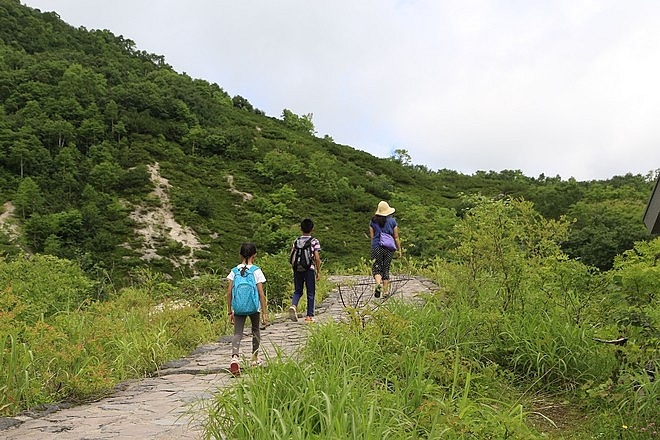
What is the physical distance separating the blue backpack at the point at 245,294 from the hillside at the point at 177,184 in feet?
45.7

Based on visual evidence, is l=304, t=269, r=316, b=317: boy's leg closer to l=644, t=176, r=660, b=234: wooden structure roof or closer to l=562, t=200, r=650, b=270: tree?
l=644, t=176, r=660, b=234: wooden structure roof

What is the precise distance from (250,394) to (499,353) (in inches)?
109

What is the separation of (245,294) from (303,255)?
6.98ft

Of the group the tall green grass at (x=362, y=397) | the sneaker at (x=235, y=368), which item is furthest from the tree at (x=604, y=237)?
the sneaker at (x=235, y=368)

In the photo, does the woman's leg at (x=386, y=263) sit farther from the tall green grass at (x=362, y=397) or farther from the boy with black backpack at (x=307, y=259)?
the tall green grass at (x=362, y=397)

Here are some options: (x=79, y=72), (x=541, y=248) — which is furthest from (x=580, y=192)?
(x=79, y=72)

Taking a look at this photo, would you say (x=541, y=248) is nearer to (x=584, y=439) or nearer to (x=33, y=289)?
(x=584, y=439)

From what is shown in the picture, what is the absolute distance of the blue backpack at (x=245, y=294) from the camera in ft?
17.2

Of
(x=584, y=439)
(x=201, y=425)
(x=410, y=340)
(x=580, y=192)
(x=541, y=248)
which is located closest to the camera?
(x=201, y=425)

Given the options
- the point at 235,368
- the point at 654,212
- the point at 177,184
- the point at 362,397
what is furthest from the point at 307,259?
the point at 177,184

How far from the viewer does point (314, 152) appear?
5453 centimetres

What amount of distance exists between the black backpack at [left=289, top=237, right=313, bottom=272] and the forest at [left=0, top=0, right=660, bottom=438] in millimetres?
1534

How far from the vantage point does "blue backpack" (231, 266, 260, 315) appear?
5.24 meters

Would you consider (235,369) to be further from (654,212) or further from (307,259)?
(654,212)
